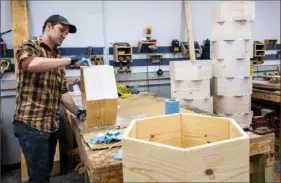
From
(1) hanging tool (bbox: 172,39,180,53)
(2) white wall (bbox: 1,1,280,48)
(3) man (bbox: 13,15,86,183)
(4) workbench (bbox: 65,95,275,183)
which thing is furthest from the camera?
(1) hanging tool (bbox: 172,39,180,53)

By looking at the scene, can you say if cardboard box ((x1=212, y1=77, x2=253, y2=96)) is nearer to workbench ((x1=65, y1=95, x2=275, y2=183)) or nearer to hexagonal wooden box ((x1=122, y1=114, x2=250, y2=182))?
workbench ((x1=65, y1=95, x2=275, y2=183))

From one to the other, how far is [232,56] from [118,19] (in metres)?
1.55

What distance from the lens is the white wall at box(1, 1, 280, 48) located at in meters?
3.07

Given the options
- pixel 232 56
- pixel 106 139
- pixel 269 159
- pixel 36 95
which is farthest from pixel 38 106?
pixel 232 56

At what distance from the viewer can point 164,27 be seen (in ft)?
11.8

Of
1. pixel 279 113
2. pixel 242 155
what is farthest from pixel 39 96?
pixel 279 113

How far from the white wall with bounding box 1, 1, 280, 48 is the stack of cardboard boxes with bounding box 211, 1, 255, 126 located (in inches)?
34.5

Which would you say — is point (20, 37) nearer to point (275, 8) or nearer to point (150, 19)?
point (150, 19)

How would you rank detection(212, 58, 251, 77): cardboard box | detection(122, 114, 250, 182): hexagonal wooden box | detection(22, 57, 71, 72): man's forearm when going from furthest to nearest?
detection(212, 58, 251, 77): cardboard box → detection(22, 57, 71, 72): man's forearm → detection(122, 114, 250, 182): hexagonal wooden box

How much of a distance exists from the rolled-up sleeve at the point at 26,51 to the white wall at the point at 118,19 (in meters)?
1.75

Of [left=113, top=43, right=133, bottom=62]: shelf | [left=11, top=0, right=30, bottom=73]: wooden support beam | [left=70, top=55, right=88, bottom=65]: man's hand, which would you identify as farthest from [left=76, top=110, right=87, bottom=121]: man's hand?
[left=113, top=43, right=133, bottom=62]: shelf

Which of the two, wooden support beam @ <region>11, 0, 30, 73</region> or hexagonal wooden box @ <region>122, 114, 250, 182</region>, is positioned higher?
wooden support beam @ <region>11, 0, 30, 73</region>

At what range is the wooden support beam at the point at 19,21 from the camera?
274cm

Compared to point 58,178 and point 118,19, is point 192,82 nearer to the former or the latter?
Result: point 118,19
